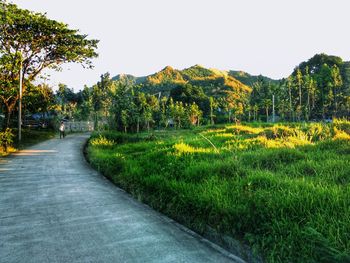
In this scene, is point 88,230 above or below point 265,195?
below

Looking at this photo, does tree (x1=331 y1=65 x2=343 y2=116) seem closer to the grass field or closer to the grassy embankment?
the grassy embankment

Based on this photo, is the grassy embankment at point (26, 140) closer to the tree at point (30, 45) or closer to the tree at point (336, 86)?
the tree at point (30, 45)

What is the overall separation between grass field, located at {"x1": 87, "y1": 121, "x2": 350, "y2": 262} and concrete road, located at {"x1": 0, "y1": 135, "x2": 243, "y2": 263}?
0.36 m

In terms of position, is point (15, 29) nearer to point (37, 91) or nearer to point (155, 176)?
point (37, 91)

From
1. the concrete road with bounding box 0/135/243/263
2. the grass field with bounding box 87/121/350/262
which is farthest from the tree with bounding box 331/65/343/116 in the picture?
the concrete road with bounding box 0/135/243/263

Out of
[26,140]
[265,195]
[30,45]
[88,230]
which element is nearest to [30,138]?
[26,140]

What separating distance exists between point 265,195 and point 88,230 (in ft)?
9.08

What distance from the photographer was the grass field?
311 centimetres

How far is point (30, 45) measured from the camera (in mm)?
20750

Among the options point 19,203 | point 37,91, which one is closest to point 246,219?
point 19,203

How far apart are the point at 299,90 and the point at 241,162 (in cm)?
6148

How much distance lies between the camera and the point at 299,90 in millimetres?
61469

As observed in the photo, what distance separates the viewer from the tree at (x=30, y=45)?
59.7 ft

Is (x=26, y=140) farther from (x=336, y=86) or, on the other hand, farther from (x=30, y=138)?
(x=336, y=86)
